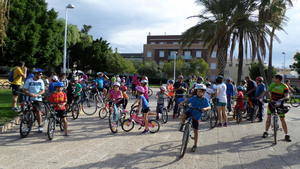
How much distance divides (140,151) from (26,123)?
3.32 meters

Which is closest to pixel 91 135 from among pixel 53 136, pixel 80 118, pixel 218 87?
pixel 53 136

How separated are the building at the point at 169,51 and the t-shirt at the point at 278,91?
5948 centimetres

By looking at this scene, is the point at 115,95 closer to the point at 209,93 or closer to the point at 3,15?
the point at 209,93

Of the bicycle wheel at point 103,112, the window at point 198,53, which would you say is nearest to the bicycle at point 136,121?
the bicycle wheel at point 103,112

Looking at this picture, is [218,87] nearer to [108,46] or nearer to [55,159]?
[55,159]

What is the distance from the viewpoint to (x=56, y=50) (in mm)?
33156

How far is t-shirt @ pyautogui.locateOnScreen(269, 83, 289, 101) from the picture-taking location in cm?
727

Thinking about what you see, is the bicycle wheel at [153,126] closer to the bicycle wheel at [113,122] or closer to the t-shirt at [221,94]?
the bicycle wheel at [113,122]

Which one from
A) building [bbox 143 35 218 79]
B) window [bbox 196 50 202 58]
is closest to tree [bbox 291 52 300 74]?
building [bbox 143 35 218 79]

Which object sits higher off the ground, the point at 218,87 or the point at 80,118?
the point at 218,87

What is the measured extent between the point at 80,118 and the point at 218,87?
5.37 metres

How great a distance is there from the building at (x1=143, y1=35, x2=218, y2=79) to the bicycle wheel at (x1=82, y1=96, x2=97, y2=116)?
55.4 m

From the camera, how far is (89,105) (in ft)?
41.0

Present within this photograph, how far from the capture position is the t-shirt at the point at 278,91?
7271 millimetres
